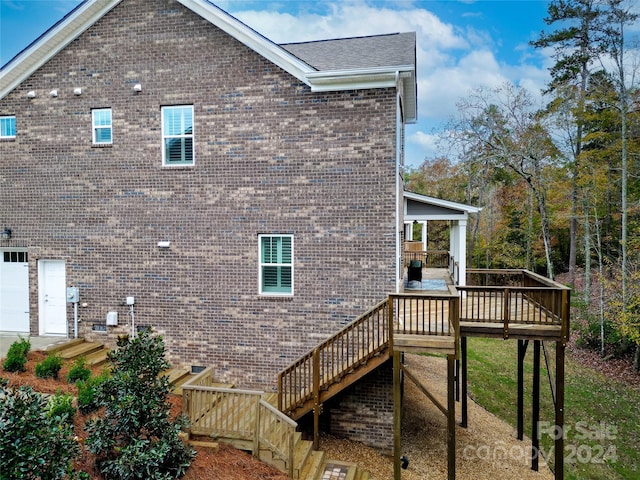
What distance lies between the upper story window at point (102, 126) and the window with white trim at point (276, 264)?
471 centimetres

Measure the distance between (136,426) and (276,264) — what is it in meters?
4.79

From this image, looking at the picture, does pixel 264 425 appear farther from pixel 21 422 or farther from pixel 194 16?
pixel 194 16

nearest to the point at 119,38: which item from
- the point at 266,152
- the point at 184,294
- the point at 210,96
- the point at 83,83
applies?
the point at 83,83

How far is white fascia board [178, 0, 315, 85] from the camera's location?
959 cm

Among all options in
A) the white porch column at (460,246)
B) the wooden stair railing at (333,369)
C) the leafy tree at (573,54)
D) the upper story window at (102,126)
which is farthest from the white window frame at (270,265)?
the leafy tree at (573,54)

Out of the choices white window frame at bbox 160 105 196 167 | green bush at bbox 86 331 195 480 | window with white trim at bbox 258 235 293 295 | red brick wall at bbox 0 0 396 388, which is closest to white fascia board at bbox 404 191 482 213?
red brick wall at bbox 0 0 396 388

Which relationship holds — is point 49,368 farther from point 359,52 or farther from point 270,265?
point 359,52

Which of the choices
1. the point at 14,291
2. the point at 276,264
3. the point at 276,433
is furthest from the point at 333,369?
the point at 14,291

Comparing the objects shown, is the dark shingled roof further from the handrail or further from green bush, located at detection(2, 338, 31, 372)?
green bush, located at detection(2, 338, 31, 372)

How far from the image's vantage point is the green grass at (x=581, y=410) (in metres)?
10.7

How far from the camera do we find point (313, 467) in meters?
7.75

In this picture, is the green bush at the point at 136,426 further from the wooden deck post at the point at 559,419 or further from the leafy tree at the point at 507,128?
the leafy tree at the point at 507,128

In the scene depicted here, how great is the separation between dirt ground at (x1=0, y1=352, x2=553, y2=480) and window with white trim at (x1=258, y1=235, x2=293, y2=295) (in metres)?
3.13

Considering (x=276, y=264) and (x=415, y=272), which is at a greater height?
(x=276, y=264)
